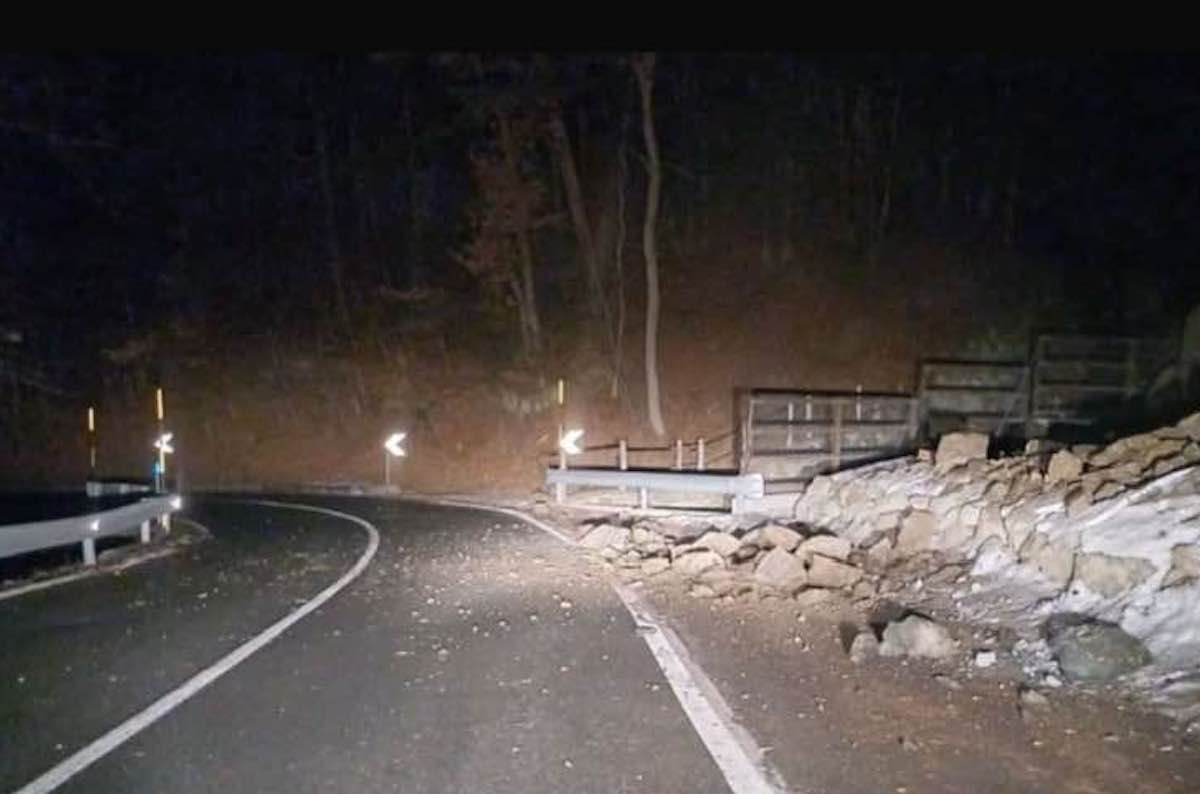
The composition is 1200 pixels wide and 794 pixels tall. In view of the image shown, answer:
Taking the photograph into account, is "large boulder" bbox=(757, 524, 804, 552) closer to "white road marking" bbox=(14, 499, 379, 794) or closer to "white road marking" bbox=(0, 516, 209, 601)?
"white road marking" bbox=(14, 499, 379, 794)

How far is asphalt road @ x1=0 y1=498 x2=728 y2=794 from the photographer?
218 inches

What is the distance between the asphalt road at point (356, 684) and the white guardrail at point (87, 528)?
0.89 meters

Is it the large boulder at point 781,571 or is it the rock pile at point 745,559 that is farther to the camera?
the large boulder at point 781,571

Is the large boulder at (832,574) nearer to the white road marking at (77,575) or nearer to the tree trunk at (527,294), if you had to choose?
the white road marking at (77,575)

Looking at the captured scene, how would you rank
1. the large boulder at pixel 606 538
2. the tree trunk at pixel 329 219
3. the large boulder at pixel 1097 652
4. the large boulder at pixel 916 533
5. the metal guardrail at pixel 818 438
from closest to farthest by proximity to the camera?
the large boulder at pixel 1097 652 < the large boulder at pixel 916 533 < the large boulder at pixel 606 538 < the metal guardrail at pixel 818 438 < the tree trunk at pixel 329 219

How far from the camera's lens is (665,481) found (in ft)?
55.1

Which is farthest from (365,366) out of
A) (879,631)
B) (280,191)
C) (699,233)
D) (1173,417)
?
(879,631)

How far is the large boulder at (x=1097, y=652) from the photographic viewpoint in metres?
7.12

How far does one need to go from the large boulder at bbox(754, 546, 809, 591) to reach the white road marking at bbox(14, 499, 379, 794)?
4801 mm

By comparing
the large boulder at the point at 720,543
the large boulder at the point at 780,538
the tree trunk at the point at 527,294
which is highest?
the tree trunk at the point at 527,294

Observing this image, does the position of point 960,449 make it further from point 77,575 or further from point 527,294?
point 527,294

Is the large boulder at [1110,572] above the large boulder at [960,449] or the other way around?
the other way around

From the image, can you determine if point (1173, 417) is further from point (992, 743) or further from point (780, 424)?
point (992, 743)

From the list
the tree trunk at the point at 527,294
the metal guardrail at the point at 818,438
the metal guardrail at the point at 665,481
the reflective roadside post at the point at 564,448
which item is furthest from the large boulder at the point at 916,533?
the tree trunk at the point at 527,294
